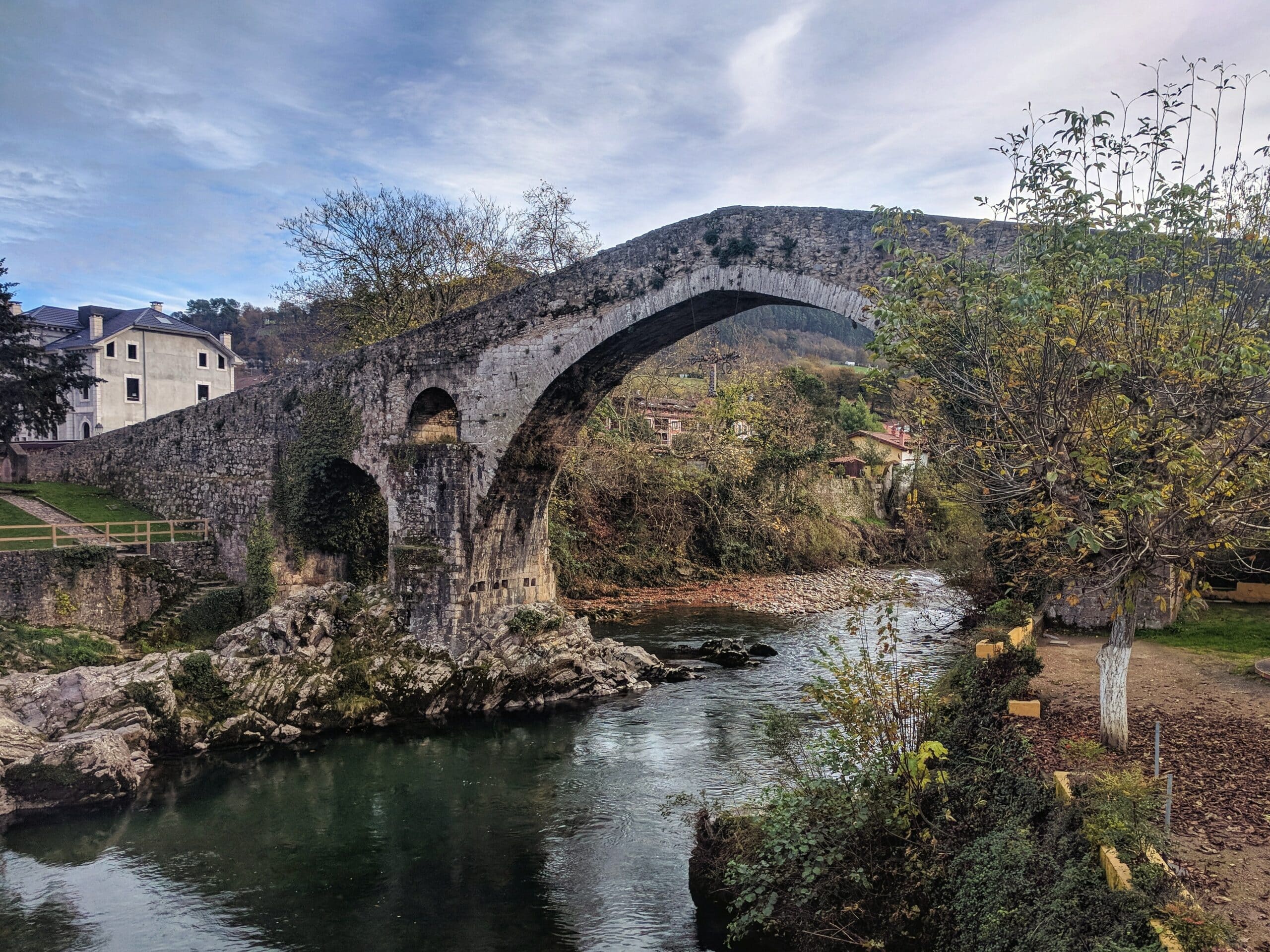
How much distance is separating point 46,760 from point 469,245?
1385cm

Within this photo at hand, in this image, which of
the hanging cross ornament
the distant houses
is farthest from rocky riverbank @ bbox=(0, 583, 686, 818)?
the distant houses

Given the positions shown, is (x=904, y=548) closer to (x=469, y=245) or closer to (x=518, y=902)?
(x=469, y=245)

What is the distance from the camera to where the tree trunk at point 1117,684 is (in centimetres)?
671

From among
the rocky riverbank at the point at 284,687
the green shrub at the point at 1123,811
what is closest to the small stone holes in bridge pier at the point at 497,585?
the rocky riverbank at the point at 284,687

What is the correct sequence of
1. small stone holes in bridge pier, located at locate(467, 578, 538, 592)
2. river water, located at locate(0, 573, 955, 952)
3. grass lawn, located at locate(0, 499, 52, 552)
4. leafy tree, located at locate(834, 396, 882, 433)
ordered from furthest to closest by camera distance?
leafy tree, located at locate(834, 396, 882, 433), grass lawn, located at locate(0, 499, 52, 552), small stone holes in bridge pier, located at locate(467, 578, 538, 592), river water, located at locate(0, 573, 955, 952)

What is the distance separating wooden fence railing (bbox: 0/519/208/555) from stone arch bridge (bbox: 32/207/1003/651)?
53cm

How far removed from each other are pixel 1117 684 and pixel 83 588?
14.6 m

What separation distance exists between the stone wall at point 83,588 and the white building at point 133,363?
62.9 ft

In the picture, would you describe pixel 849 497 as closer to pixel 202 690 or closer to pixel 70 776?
pixel 202 690

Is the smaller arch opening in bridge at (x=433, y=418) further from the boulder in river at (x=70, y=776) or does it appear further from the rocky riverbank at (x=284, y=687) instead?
the boulder in river at (x=70, y=776)

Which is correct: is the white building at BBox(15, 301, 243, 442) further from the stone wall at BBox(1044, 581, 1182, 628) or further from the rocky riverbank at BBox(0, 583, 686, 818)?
the stone wall at BBox(1044, 581, 1182, 628)

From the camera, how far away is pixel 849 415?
31828 millimetres

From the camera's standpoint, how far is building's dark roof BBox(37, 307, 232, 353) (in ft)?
107

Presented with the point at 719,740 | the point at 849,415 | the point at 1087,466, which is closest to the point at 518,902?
the point at 719,740
